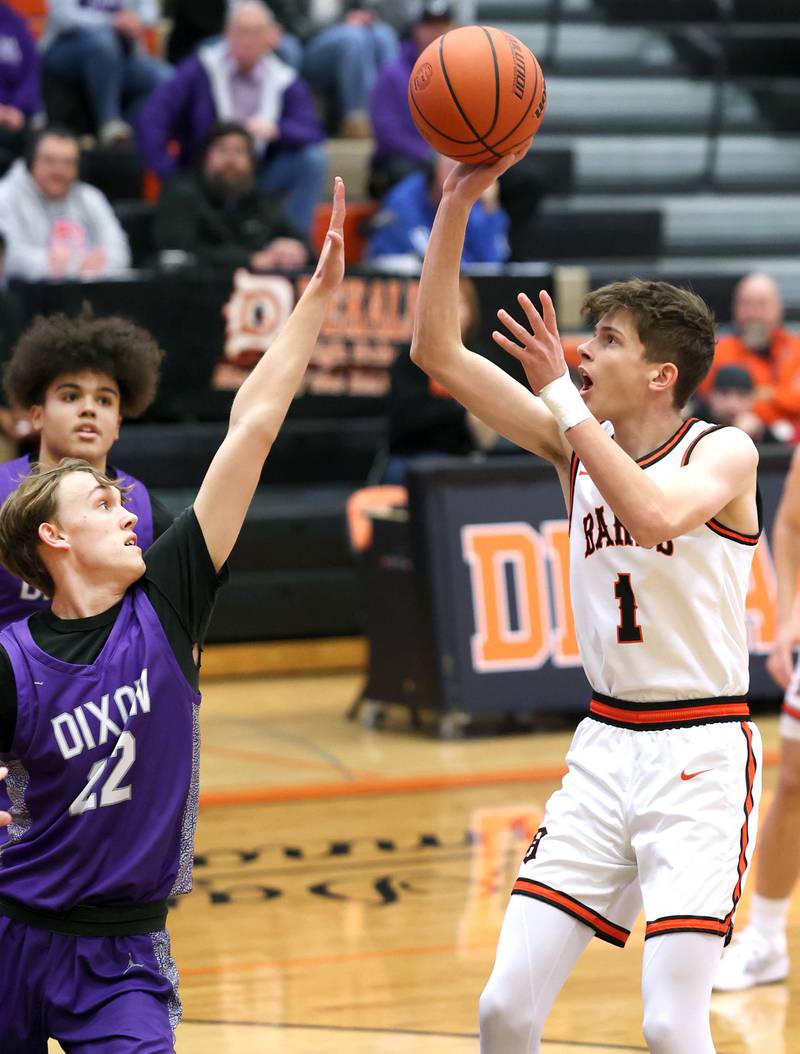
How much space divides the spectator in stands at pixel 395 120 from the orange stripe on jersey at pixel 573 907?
8312 mm

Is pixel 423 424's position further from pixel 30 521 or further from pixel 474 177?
pixel 30 521

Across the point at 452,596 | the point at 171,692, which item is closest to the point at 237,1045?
the point at 171,692

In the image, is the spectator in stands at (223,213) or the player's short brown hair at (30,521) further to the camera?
the spectator in stands at (223,213)

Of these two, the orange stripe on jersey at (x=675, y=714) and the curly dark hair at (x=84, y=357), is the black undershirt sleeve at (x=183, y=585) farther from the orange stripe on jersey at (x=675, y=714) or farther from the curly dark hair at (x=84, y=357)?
the curly dark hair at (x=84, y=357)

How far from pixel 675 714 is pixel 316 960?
213 centimetres

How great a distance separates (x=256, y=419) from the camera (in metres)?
3.42

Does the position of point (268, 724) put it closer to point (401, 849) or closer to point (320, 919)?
point (401, 849)

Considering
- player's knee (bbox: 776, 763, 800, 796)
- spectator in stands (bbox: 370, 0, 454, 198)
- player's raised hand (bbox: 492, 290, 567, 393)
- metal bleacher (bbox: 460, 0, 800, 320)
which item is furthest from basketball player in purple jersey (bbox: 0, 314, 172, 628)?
metal bleacher (bbox: 460, 0, 800, 320)

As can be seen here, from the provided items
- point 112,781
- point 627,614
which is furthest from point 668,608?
point 112,781

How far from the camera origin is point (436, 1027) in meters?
4.78

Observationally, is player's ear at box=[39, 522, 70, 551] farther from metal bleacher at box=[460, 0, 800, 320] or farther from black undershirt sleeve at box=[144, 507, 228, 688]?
metal bleacher at box=[460, 0, 800, 320]

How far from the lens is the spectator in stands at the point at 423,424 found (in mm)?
9078

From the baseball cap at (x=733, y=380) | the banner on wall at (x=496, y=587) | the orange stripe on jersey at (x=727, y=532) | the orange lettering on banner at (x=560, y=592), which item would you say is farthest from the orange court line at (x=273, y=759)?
the orange stripe on jersey at (x=727, y=532)

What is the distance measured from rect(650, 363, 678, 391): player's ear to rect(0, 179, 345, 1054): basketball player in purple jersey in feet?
2.61
